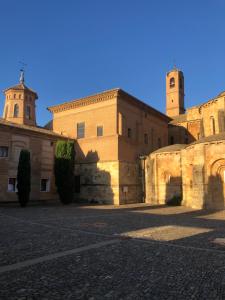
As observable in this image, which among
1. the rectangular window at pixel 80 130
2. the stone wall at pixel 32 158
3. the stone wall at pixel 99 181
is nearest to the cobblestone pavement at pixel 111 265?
the stone wall at pixel 32 158

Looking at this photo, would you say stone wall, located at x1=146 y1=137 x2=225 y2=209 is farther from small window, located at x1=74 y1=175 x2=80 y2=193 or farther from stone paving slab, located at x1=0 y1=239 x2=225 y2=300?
stone paving slab, located at x1=0 y1=239 x2=225 y2=300

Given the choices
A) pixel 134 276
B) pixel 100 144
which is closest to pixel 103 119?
pixel 100 144

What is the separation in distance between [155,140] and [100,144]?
9.24 meters

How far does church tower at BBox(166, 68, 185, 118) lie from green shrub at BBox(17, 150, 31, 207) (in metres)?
37.5

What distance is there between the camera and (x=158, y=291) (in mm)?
5172

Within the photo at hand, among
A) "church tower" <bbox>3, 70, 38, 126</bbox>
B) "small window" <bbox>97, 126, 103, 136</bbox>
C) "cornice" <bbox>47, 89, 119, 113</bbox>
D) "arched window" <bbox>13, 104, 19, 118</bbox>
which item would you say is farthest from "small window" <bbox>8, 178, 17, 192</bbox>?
"arched window" <bbox>13, 104, 19, 118</bbox>

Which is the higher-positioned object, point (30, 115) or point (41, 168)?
point (30, 115)

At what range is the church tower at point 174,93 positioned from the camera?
55.8 metres

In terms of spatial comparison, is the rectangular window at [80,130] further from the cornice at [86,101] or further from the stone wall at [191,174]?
the stone wall at [191,174]

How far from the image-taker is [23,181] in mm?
24547

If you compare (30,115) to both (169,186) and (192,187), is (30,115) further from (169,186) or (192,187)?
(192,187)

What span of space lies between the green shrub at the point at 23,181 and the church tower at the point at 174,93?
37509 millimetres

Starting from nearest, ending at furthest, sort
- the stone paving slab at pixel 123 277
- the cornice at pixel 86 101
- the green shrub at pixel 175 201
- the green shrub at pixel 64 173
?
the stone paving slab at pixel 123 277
the green shrub at pixel 64 173
the green shrub at pixel 175 201
the cornice at pixel 86 101

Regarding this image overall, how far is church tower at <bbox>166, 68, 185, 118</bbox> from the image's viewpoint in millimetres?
55750
